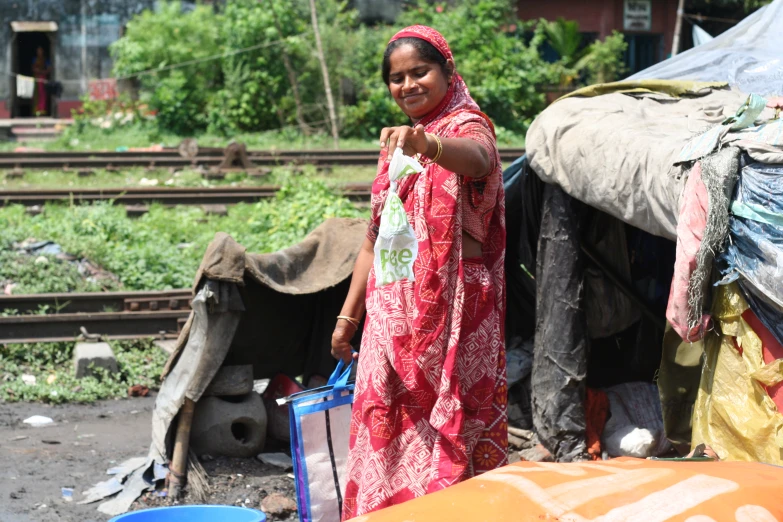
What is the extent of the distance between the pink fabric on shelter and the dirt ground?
6.89 ft

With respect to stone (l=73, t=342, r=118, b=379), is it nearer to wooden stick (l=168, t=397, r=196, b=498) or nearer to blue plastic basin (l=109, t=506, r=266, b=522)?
wooden stick (l=168, t=397, r=196, b=498)

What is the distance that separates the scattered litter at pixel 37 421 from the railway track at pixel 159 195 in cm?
552

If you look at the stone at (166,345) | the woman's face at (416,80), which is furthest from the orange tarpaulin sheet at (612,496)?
the stone at (166,345)

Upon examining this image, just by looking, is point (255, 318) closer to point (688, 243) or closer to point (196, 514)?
point (196, 514)

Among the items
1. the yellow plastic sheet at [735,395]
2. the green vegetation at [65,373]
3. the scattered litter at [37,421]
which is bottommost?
the scattered litter at [37,421]

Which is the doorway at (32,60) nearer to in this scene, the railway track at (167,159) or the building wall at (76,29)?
the building wall at (76,29)

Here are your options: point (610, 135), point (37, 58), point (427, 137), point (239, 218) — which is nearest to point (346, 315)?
point (427, 137)

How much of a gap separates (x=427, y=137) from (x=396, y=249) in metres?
0.39

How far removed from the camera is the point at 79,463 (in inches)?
217

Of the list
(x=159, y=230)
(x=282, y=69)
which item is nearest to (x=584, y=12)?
(x=282, y=69)

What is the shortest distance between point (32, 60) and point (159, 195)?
15288 millimetres

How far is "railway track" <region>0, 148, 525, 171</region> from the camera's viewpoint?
14719mm

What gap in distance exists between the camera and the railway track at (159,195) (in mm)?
11945

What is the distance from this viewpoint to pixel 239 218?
1159 cm
